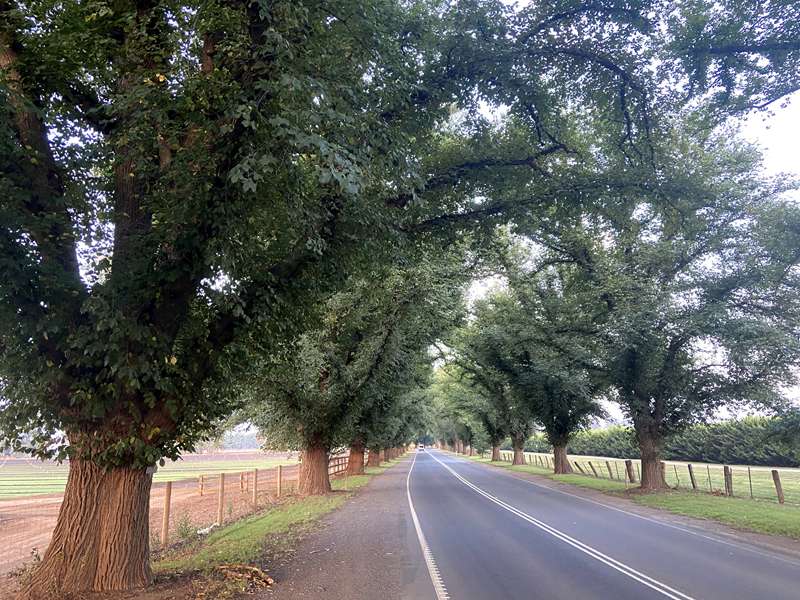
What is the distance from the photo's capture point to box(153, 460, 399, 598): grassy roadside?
314 inches

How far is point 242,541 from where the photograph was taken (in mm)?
11188

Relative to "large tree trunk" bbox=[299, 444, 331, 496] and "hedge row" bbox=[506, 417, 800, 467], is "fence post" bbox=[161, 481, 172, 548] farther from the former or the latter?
"hedge row" bbox=[506, 417, 800, 467]

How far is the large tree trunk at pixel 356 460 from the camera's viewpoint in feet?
113

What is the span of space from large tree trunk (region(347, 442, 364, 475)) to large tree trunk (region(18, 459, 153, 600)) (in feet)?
91.8

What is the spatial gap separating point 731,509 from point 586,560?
8.77 m

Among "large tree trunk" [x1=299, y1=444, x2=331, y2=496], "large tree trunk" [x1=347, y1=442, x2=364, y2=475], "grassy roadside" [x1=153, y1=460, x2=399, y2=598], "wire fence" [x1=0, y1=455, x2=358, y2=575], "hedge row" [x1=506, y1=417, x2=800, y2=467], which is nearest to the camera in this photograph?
"grassy roadside" [x1=153, y1=460, x2=399, y2=598]

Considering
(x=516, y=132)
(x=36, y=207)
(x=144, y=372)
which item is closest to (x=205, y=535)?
(x=144, y=372)

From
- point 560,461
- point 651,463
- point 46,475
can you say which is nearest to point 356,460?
point 560,461

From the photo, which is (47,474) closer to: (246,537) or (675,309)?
(246,537)

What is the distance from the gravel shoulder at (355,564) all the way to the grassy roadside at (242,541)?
47 centimetres

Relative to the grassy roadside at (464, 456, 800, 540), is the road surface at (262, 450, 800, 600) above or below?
above

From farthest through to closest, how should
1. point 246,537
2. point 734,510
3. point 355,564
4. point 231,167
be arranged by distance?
point 734,510 < point 246,537 < point 355,564 < point 231,167

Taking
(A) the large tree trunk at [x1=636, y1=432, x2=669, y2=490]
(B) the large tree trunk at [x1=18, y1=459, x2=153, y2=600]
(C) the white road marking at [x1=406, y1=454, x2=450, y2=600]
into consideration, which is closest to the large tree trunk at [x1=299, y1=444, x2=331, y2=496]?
(C) the white road marking at [x1=406, y1=454, x2=450, y2=600]

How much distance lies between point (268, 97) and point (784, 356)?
687 inches
